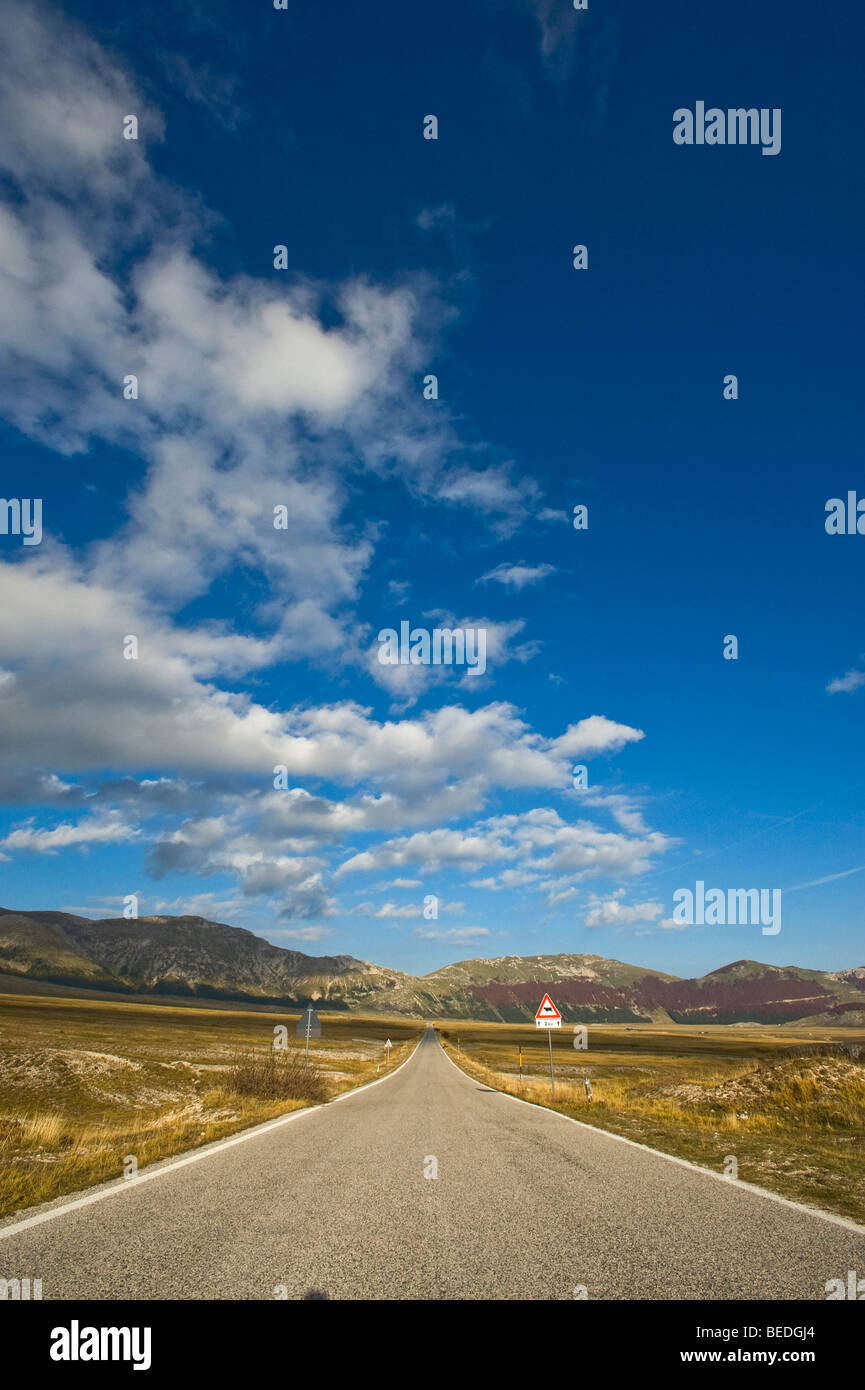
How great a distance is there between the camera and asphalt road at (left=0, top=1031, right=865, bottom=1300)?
4809 mm

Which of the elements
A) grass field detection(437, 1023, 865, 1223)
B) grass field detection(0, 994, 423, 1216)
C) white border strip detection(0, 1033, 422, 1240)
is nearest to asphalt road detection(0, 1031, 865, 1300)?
white border strip detection(0, 1033, 422, 1240)

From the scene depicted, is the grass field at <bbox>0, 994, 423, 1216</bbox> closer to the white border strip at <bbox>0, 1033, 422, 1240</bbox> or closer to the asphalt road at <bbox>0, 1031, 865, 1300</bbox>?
the white border strip at <bbox>0, 1033, 422, 1240</bbox>

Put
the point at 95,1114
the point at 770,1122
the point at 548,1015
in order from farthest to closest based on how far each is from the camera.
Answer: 1. the point at 548,1015
2. the point at 95,1114
3. the point at 770,1122

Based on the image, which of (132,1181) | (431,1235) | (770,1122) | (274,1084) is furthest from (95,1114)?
(431,1235)

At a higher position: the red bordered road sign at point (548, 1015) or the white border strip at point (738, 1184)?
the white border strip at point (738, 1184)

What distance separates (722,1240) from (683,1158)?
5.27 metres

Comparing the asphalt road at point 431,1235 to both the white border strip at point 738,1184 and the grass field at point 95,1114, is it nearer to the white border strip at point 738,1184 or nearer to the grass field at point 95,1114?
the white border strip at point 738,1184

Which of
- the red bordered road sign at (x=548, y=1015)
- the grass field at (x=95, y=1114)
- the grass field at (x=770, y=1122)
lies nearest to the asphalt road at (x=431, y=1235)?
the grass field at (x=770, y=1122)

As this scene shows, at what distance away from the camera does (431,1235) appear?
611cm

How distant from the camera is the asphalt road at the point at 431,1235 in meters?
4.81

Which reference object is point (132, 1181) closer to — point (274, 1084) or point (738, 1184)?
point (738, 1184)

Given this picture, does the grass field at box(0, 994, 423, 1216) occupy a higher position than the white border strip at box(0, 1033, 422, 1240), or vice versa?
the white border strip at box(0, 1033, 422, 1240)

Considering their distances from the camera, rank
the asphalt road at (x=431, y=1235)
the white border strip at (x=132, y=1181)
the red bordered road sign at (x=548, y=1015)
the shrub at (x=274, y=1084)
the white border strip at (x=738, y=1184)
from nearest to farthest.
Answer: the asphalt road at (x=431, y=1235) → the white border strip at (x=132, y=1181) → the white border strip at (x=738, y=1184) → the shrub at (x=274, y=1084) → the red bordered road sign at (x=548, y=1015)
